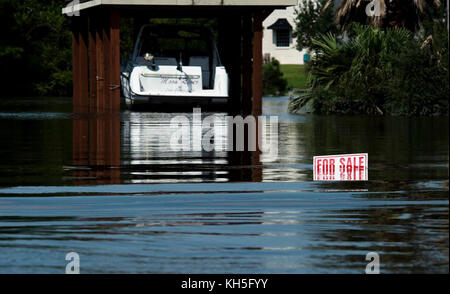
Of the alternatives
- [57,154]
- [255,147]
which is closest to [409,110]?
[255,147]

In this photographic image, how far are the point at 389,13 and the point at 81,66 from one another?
11.6m

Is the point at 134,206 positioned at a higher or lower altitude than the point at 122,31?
lower

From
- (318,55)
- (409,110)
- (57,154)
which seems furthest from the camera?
(318,55)

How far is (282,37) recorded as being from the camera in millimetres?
98375

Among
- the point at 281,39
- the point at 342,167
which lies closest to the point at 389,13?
the point at 342,167

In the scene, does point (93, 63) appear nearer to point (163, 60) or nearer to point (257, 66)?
point (163, 60)

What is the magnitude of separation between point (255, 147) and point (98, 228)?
9.10m

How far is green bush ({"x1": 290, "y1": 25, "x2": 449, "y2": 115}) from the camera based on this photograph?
92.3ft

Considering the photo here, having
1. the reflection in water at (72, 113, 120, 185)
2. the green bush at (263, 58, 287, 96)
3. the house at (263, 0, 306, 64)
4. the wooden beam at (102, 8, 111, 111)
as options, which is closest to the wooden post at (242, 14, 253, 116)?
the wooden beam at (102, 8, 111, 111)

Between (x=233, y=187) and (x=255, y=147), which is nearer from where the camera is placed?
(x=233, y=187)

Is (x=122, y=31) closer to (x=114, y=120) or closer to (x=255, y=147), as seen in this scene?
(x=114, y=120)

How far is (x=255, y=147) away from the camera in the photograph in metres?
17.7
